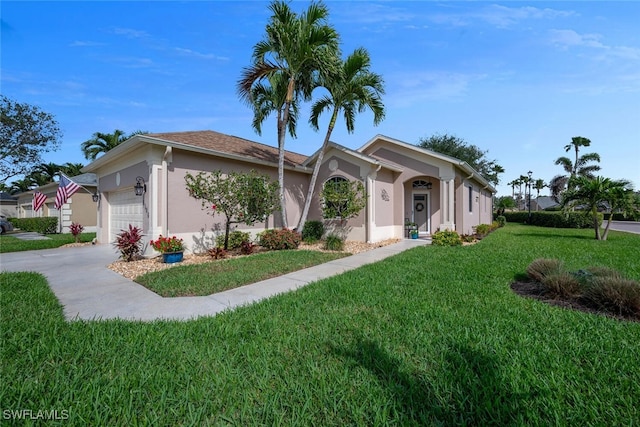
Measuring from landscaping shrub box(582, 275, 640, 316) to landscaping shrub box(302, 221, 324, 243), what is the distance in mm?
9501

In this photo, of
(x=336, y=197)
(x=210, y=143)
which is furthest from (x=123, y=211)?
(x=336, y=197)

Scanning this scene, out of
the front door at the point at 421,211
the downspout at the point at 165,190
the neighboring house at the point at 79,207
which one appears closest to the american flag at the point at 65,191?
the neighboring house at the point at 79,207

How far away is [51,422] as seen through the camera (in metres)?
2.03

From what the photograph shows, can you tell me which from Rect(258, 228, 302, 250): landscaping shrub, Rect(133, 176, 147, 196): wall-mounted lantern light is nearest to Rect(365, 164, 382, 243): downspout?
Rect(258, 228, 302, 250): landscaping shrub

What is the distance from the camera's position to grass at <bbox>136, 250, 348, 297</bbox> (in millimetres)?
5578

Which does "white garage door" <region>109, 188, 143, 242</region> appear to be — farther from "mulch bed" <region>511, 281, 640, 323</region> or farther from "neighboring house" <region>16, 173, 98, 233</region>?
"mulch bed" <region>511, 281, 640, 323</region>

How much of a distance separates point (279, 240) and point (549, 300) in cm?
800

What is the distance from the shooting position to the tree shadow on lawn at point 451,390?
2.07 meters

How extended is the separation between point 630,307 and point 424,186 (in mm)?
11671

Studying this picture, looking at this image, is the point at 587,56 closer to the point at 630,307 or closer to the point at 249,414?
the point at 630,307

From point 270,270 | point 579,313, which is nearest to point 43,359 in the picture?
point 270,270

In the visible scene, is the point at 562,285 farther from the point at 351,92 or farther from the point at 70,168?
the point at 70,168

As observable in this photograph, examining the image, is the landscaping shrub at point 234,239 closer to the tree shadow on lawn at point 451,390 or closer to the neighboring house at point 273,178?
the neighboring house at point 273,178

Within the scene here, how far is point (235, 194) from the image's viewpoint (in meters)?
9.23
